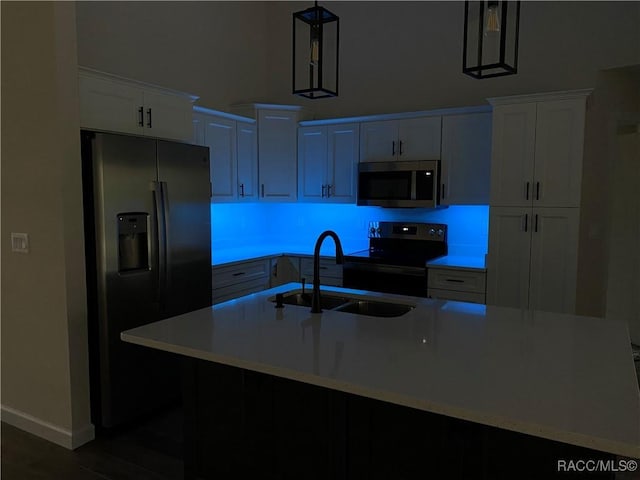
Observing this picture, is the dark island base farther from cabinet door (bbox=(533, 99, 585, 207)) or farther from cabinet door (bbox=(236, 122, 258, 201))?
cabinet door (bbox=(236, 122, 258, 201))

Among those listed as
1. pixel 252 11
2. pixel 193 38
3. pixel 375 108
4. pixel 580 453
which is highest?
pixel 252 11

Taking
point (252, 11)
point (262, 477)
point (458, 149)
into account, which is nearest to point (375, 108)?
point (458, 149)

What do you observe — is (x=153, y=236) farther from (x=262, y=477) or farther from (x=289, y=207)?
(x=289, y=207)

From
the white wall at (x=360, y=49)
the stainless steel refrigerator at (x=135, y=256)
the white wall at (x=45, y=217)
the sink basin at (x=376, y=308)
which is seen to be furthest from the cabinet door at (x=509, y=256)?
the white wall at (x=45, y=217)

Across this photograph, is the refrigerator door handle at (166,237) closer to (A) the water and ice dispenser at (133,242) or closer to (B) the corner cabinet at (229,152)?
(A) the water and ice dispenser at (133,242)

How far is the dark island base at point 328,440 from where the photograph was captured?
150 centimetres

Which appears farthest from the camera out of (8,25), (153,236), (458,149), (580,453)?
(458,149)

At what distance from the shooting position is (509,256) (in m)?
3.67

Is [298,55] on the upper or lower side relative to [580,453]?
upper

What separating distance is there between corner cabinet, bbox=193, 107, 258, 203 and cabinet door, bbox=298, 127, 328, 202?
0.46 metres

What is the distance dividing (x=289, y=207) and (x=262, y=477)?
3.71 metres

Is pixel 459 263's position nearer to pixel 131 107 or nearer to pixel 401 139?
pixel 401 139

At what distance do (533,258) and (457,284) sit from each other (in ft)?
1.97

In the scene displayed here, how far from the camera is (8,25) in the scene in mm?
2797
